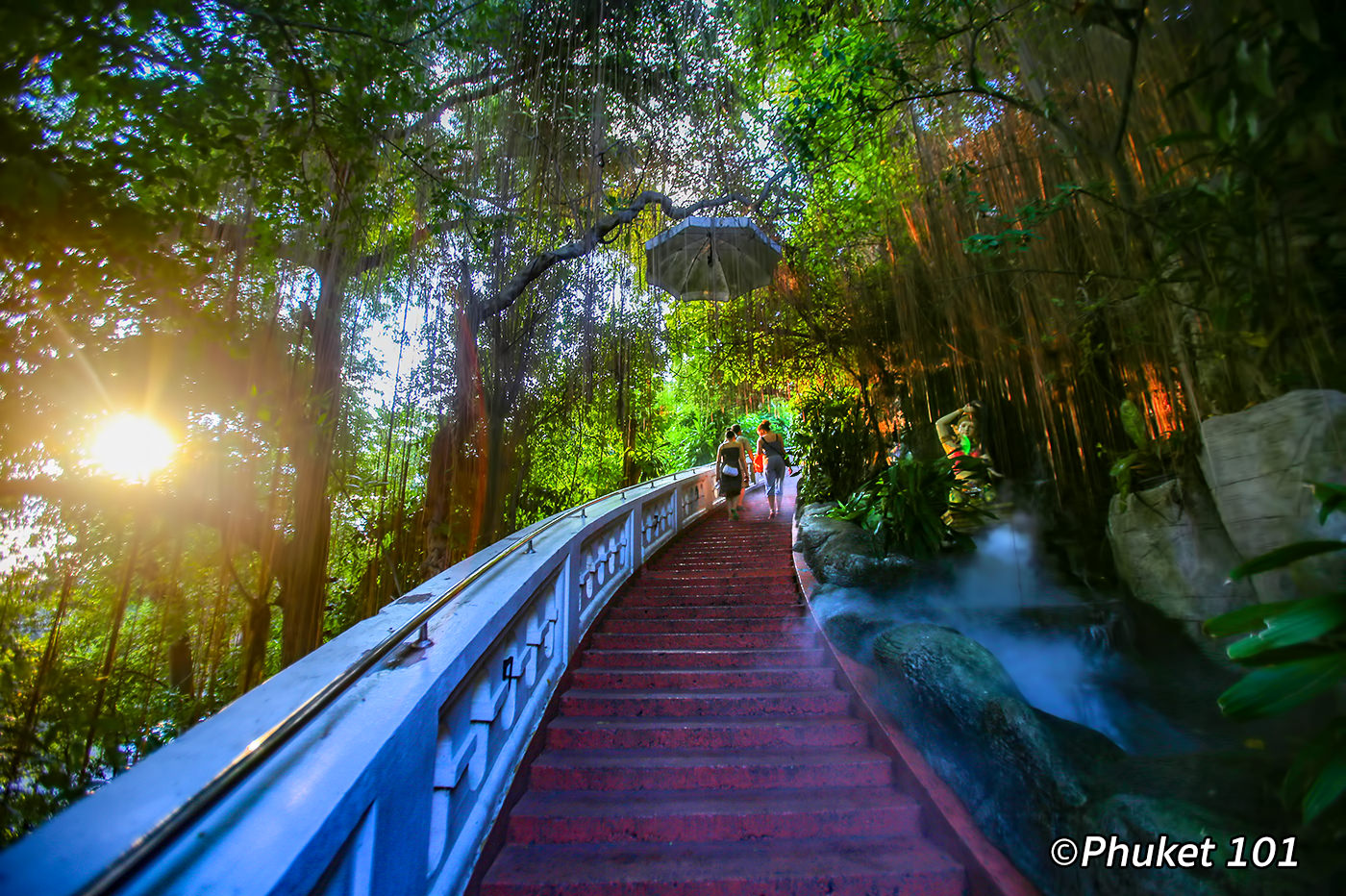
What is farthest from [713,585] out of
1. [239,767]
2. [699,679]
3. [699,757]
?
→ [239,767]

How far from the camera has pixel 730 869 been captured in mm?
2021

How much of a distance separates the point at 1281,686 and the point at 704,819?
6.03ft

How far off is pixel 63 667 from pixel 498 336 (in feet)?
12.2

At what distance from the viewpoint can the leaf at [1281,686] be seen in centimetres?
124

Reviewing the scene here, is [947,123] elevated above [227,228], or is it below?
above

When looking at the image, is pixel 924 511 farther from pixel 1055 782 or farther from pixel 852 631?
pixel 1055 782

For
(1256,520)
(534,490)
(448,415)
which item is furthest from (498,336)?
(1256,520)

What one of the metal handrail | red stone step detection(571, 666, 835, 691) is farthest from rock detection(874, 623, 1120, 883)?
the metal handrail

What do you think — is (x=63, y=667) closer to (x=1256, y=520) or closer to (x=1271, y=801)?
(x=1271, y=801)

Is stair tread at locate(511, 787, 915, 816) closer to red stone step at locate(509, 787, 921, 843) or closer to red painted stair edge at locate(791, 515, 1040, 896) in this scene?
red stone step at locate(509, 787, 921, 843)

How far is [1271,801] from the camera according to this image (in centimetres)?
168

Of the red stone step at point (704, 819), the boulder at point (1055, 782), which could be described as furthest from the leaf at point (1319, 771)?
the red stone step at point (704, 819)

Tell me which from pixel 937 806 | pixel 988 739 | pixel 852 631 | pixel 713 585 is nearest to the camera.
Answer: pixel 937 806

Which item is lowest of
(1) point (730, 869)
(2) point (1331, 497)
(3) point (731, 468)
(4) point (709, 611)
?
(1) point (730, 869)
